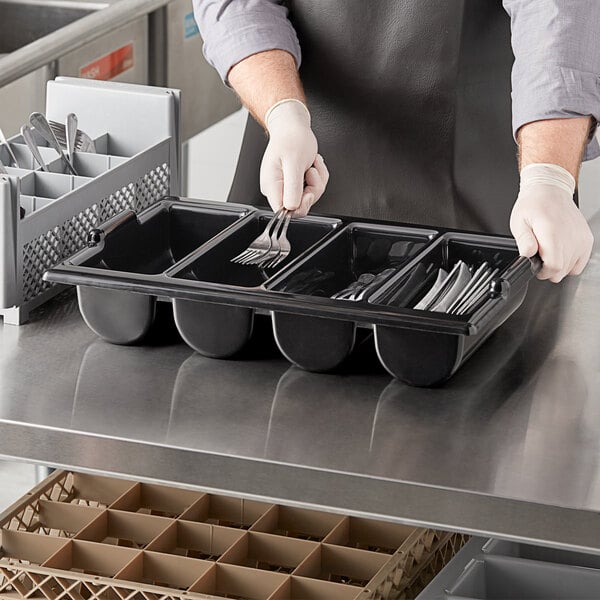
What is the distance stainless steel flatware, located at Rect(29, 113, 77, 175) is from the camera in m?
1.63

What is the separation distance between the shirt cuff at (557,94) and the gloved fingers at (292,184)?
0.99 ft

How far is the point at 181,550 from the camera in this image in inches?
59.3

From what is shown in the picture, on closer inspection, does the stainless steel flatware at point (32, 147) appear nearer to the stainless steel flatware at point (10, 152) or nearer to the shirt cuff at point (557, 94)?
the stainless steel flatware at point (10, 152)

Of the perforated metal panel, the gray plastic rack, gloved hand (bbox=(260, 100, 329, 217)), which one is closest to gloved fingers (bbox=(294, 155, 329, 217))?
gloved hand (bbox=(260, 100, 329, 217))

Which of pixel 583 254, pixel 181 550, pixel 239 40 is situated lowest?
pixel 181 550

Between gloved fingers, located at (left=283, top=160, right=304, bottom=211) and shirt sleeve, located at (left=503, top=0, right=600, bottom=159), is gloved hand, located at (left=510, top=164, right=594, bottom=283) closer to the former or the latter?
shirt sleeve, located at (left=503, top=0, right=600, bottom=159)

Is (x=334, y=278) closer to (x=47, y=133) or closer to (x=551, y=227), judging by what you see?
(x=551, y=227)

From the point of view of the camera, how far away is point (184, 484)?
3.91 ft

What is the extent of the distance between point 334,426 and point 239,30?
33.1 inches

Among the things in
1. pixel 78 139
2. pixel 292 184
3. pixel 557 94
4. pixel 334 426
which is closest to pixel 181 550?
pixel 334 426

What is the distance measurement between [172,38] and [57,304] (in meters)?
2.10

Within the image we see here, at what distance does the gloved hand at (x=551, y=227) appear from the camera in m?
1.40

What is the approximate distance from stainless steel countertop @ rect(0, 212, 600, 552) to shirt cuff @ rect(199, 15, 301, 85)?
0.58 meters

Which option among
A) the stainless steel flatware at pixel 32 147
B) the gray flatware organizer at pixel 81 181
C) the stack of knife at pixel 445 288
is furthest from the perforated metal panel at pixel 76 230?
the stack of knife at pixel 445 288
